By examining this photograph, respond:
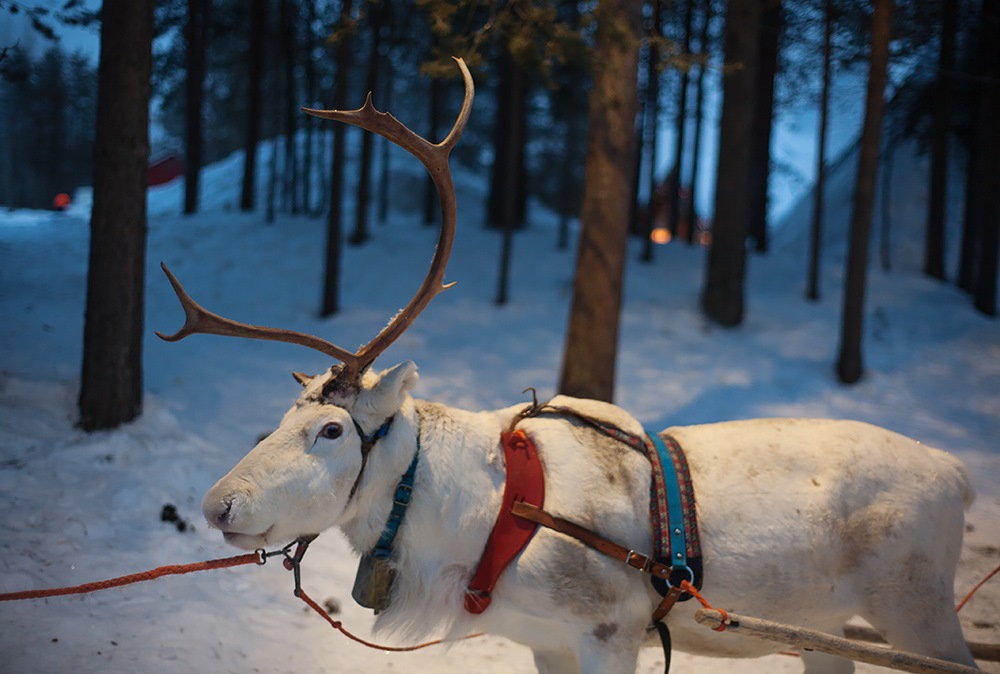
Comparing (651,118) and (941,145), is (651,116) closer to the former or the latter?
(651,118)

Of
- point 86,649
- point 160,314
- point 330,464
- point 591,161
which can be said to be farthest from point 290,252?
point 330,464

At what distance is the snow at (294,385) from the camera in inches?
146

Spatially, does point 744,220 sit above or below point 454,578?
above

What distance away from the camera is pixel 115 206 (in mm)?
5469

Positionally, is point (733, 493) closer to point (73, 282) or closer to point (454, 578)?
point (454, 578)

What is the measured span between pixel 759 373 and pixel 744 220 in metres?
2.65

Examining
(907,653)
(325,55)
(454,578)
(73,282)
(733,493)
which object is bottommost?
(907,653)

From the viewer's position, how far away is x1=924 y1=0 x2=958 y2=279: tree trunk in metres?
12.0

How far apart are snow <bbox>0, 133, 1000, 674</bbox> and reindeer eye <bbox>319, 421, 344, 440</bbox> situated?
165cm

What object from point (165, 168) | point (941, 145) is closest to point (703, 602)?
point (941, 145)

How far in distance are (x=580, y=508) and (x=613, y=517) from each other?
0.13 metres

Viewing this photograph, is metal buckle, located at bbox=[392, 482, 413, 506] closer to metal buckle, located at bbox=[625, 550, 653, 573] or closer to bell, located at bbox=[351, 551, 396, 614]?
bell, located at bbox=[351, 551, 396, 614]

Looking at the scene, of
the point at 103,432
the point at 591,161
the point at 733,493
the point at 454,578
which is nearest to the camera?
the point at 454,578

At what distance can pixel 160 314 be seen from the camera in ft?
29.2
